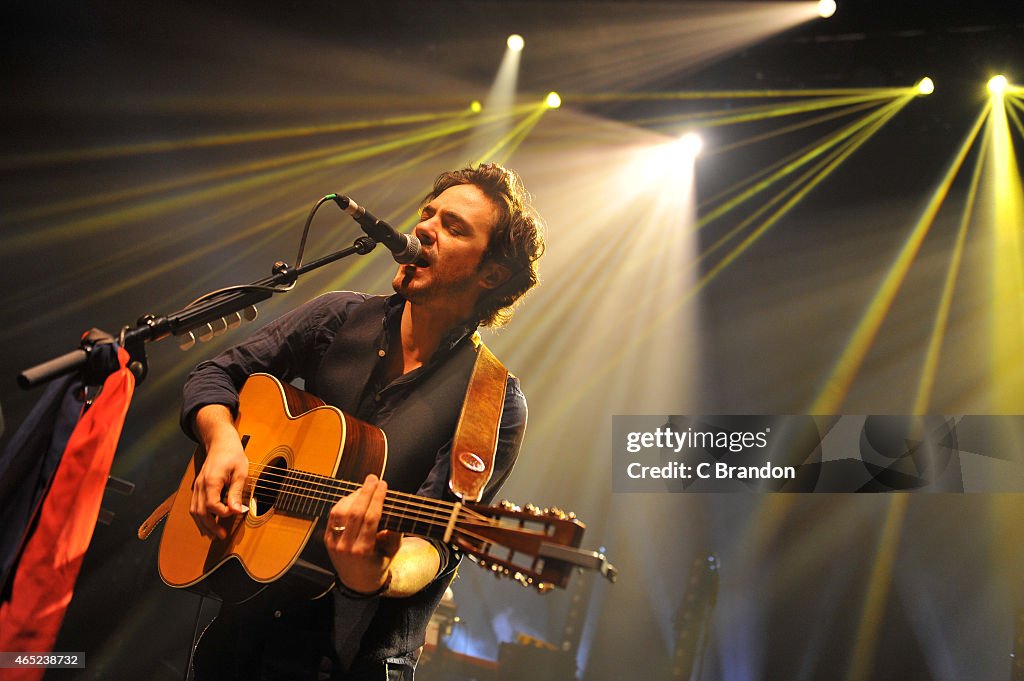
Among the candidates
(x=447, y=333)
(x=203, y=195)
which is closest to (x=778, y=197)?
(x=203, y=195)

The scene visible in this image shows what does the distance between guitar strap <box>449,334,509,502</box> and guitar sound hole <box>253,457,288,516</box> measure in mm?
576

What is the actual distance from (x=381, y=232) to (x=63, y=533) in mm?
1322

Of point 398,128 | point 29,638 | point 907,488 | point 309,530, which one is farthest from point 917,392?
point 29,638

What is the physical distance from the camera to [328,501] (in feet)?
6.60

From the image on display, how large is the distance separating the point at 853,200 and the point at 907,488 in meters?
3.09

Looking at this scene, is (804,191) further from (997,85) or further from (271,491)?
(271,491)

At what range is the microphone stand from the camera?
2.15 metres

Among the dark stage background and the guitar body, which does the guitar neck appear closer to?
the guitar body

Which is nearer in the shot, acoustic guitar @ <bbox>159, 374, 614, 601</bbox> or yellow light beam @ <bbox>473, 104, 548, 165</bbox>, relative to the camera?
acoustic guitar @ <bbox>159, 374, 614, 601</bbox>

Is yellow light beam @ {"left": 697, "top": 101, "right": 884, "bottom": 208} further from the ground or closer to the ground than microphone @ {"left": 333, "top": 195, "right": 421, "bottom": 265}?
further from the ground

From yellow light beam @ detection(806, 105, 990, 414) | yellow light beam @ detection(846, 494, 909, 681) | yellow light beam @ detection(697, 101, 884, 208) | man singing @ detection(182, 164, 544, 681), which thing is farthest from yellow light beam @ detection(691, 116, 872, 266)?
man singing @ detection(182, 164, 544, 681)

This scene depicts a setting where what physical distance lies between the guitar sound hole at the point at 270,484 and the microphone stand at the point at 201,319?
1.59 feet

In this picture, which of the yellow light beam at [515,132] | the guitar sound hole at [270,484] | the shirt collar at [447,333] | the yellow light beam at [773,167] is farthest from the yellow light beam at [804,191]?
the guitar sound hole at [270,484]

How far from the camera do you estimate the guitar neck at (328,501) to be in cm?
188
